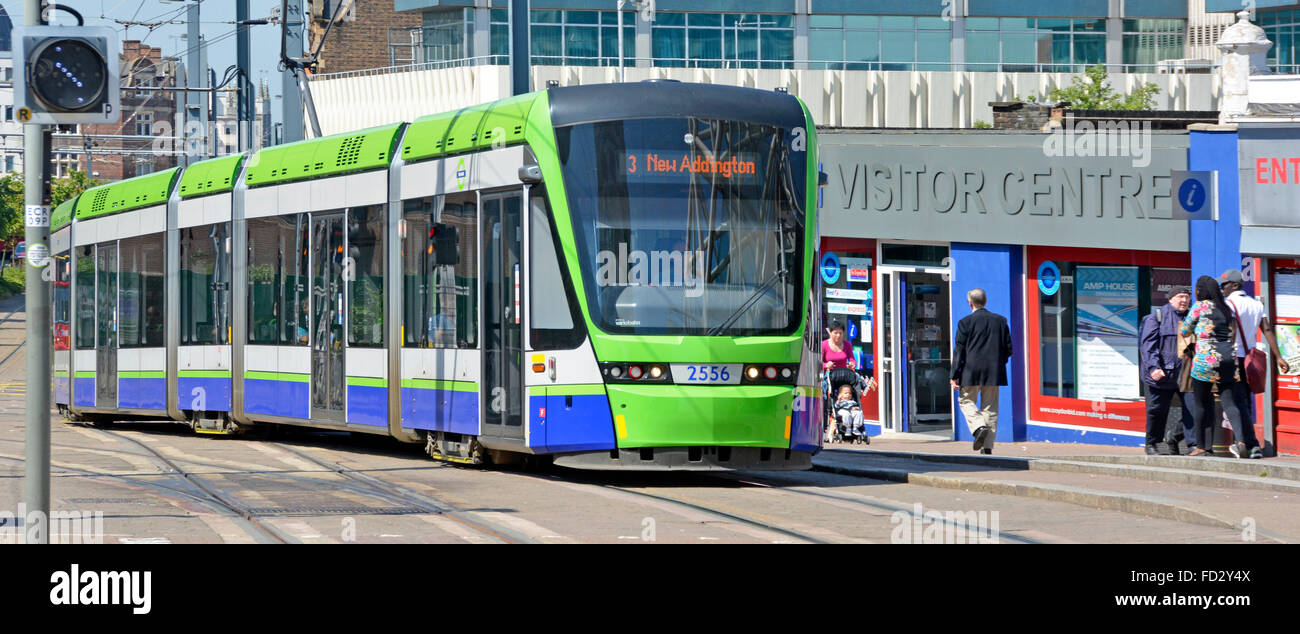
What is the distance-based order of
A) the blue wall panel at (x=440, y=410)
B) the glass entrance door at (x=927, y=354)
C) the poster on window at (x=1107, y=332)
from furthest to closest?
the glass entrance door at (x=927, y=354) < the poster on window at (x=1107, y=332) < the blue wall panel at (x=440, y=410)

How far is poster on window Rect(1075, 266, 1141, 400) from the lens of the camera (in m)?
19.9

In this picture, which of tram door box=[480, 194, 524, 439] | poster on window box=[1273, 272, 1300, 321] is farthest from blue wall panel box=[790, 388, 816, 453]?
poster on window box=[1273, 272, 1300, 321]

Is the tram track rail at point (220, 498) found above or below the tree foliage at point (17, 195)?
below

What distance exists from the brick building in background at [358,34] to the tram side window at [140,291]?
45936mm

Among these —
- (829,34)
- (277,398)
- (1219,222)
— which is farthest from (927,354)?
(829,34)

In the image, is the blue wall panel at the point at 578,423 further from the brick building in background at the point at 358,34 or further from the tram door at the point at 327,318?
the brick building in background at the point at 358,34

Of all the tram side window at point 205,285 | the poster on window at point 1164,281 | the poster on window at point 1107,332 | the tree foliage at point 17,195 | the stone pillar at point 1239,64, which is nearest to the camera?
the stone pillar at point 1239,64

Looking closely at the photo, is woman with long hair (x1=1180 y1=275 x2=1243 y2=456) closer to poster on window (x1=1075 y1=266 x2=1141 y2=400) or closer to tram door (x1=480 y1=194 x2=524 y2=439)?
poster on window (x1=1075 y1=266 x2=1141 y2=400)

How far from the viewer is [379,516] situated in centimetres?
1100

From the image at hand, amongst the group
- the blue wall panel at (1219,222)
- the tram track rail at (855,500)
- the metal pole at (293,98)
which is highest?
the metal pole at (293,98)

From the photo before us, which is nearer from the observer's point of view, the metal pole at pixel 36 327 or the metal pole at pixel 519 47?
the metal pole at pixel 36 327

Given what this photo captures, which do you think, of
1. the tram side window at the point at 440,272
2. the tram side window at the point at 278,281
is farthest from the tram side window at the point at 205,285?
the tram side window at the point at 440,272

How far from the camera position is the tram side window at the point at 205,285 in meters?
19.3
